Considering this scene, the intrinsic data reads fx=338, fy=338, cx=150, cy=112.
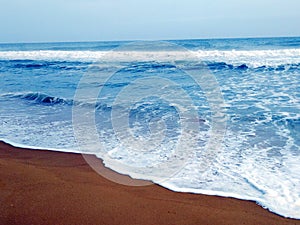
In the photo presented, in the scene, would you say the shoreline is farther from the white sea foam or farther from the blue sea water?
the white sea foam

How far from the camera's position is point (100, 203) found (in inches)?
128

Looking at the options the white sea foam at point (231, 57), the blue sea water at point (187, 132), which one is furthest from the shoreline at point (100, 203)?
the white sea foam at point (231, 57)

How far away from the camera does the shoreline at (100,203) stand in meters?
2.97

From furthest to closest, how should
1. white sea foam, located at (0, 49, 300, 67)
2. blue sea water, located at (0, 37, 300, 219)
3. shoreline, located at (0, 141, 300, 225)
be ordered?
white sea foam, located at (0, 49, 300, 67), blue sea water, located at (0, 37, 300, 219), shoreline, located at (0, 141, 300, 225)

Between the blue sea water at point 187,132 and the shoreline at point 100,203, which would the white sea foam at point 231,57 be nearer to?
the blue sea water at point 187,132

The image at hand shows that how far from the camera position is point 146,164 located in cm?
452

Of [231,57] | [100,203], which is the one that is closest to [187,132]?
[100,203]

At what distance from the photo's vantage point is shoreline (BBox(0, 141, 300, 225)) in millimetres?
2973

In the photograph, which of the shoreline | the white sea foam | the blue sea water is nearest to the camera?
the shoreline

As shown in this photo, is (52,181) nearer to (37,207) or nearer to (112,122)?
(37,207)

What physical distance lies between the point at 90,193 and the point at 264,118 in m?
4.44

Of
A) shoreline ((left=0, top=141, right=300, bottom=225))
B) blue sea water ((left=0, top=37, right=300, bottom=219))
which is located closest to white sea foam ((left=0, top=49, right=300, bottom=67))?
blue sea water ((left=0, top=37, right=300, bottom=219))

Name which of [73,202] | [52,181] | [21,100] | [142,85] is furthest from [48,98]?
[73,202]

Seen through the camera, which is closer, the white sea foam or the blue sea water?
the blue sea water
